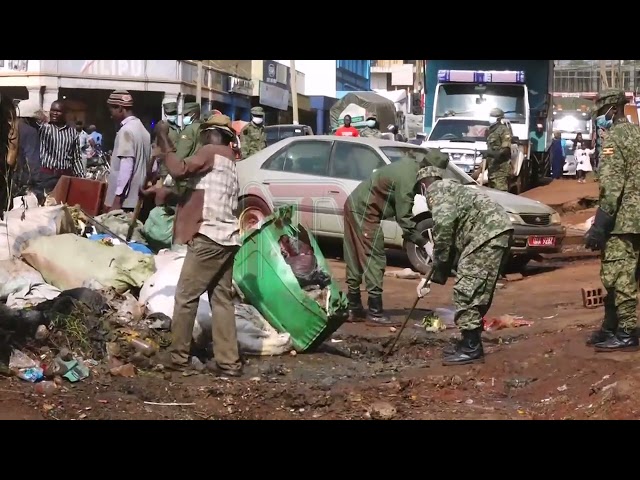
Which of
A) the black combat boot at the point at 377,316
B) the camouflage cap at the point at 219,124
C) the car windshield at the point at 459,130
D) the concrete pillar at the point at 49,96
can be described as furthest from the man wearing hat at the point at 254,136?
the concrete pillar at the point at 49,96

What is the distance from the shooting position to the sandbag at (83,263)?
7.34 m

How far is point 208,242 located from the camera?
6160mm

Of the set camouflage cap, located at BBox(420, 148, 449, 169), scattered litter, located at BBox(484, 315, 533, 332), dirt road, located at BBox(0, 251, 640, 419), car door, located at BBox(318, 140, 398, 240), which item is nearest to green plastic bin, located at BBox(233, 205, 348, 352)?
dirt road, located at BBox(0, 251, 640, 419)

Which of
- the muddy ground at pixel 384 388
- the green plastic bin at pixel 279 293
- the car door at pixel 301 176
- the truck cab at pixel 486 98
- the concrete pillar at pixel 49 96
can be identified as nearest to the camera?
the muddy ground at pixel 384 388

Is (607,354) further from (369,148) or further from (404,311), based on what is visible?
(369,148)

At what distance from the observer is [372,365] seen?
273 inches

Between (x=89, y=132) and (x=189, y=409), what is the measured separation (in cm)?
1530

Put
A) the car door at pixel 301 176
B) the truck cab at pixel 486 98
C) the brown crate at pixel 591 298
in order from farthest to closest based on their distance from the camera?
the truck cab at pixel 486 98
the car door at pixel 301 176
the brown crate at pixel 591 298

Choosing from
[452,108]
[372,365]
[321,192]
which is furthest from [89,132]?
[372,365]

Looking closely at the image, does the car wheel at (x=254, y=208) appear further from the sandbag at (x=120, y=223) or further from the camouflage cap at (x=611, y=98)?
the camouflage cap at (x=611, y=98)

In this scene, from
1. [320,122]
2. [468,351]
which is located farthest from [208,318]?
[320,122]

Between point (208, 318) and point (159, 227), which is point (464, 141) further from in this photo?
point (208, 318)

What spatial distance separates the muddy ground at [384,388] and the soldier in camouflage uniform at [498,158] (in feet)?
22.3

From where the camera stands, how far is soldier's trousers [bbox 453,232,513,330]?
6508mm
